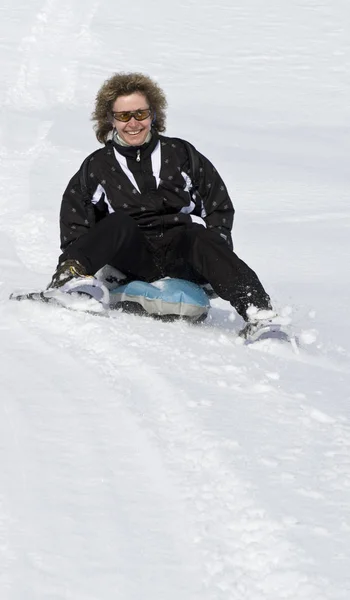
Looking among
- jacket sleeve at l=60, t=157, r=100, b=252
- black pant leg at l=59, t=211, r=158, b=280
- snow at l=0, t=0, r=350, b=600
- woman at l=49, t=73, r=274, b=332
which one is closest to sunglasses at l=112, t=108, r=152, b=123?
woman at l=49, t=73, r=274, b=332

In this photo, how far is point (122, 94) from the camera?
4.31 metres

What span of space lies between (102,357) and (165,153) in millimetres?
1232

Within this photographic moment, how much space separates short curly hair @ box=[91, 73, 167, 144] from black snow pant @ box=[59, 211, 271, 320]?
51 cm

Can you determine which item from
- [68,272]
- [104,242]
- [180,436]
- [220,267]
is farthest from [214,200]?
[180,436]

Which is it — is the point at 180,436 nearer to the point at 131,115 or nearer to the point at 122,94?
the point at 131,115

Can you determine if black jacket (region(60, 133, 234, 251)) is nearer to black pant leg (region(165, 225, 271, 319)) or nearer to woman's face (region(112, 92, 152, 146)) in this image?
woman's face (region(112, 92, 152, 146))

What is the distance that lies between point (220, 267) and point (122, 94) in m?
0.89

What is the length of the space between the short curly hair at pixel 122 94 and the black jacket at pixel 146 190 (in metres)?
0.16

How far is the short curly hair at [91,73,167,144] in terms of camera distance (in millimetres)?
4312

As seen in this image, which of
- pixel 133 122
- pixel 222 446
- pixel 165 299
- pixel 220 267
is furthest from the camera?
pixel 133 122

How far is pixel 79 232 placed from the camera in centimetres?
421

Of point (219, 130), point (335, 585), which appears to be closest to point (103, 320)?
point (335, 585)

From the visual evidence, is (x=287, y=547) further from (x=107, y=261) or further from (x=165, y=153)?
(x=165, y=153)

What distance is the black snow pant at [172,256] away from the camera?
393 centimetres
